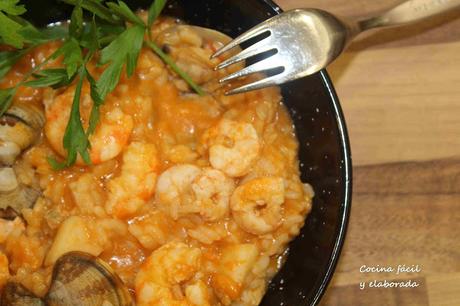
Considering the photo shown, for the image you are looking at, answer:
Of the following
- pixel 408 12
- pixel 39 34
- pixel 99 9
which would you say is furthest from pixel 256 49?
pixel 39 34

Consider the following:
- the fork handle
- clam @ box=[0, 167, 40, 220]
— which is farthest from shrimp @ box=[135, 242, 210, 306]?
the fork handle

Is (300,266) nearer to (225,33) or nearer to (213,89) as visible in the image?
(213,89)

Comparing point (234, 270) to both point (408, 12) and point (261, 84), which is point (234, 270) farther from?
point (408, 12)

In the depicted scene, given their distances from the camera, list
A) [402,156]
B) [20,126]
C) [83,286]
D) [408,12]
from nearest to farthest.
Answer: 1. [83,286]
2. [20,126]
3. [408,12]
4. [402,156]

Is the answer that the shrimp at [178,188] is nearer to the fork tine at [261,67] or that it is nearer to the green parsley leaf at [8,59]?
the fork tine at [261,67]

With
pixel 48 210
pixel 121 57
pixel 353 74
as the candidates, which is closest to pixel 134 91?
pixel 121 57

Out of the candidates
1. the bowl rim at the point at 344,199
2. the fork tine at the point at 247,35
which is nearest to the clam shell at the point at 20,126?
the fork tine at the point at 247,35
